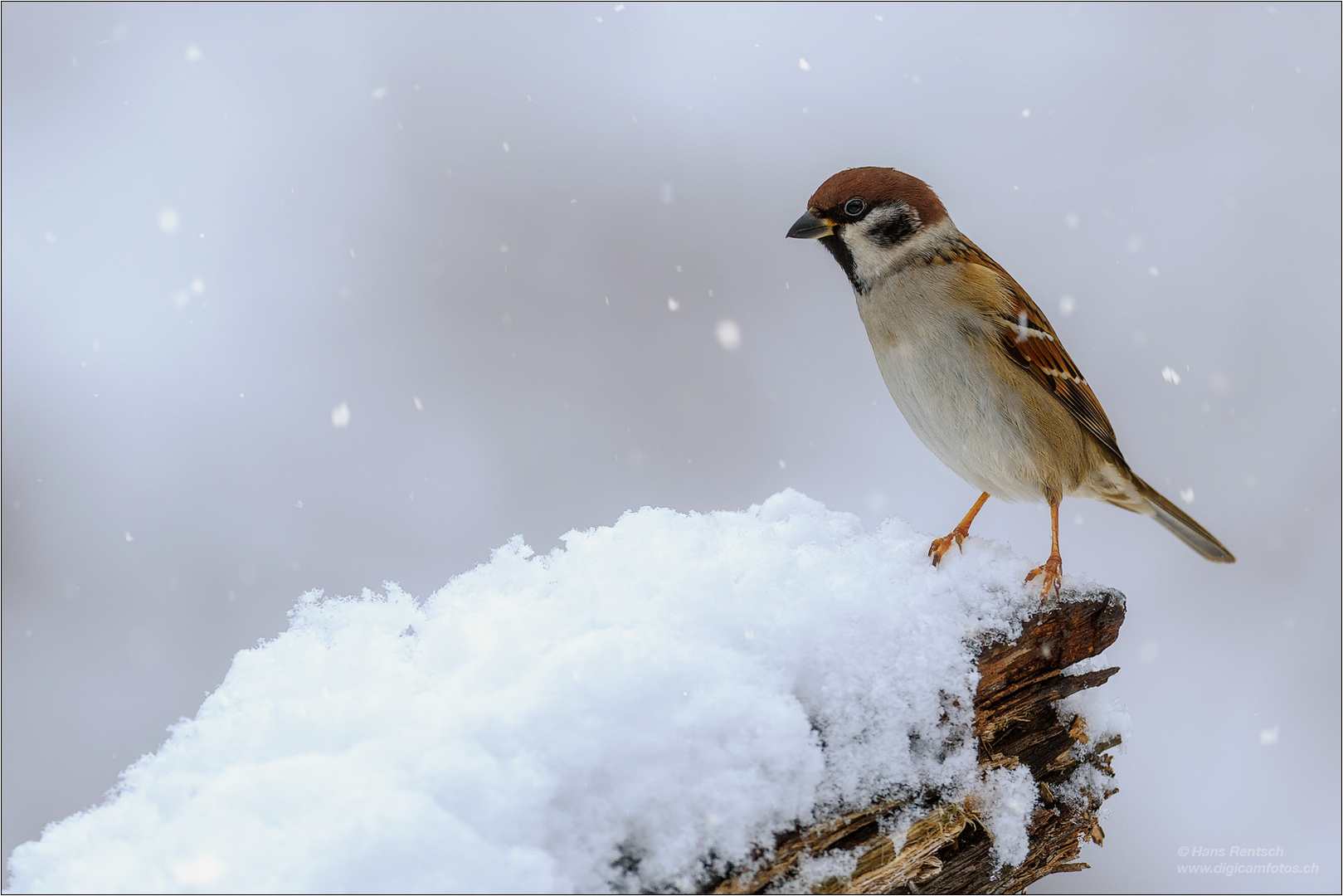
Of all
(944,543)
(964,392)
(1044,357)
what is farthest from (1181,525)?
(944,543)

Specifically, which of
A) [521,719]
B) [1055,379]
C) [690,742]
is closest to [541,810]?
[521,719]

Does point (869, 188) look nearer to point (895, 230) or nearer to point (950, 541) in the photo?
point (895, 230)

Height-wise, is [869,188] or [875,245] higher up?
[869,188]

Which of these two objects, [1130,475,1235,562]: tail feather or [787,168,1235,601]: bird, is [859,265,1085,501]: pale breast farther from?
[1130,475,1235,562]: tail feather

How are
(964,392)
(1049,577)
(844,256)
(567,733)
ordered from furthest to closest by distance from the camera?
(844,256)
(964,392)
(1049,577)
(567,733)

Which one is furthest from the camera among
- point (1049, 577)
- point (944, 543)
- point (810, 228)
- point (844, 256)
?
point (844, 256)

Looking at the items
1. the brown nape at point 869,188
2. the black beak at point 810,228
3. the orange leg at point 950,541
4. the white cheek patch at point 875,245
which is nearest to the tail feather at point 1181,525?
the orange leg at point 950,541
